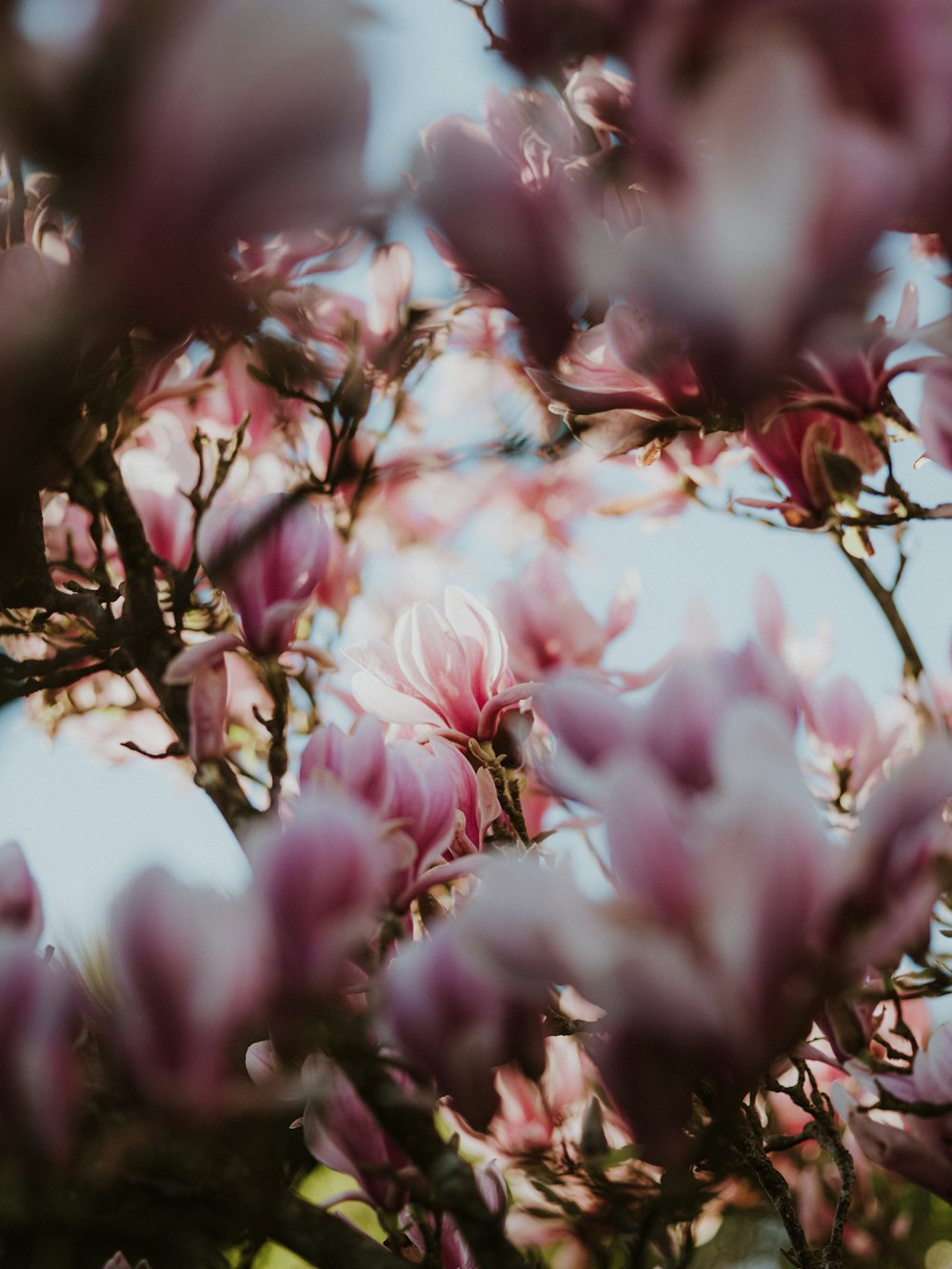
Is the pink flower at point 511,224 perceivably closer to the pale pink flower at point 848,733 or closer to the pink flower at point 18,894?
the pink flower at point 18,894

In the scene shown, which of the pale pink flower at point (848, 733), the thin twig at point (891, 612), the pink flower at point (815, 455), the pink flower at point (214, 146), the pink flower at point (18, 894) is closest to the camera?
the pink flower at point (214, 146)

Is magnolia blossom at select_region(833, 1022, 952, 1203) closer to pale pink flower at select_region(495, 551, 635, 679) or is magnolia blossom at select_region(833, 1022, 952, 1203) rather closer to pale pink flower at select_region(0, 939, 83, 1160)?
pale pink flower at select_region(0, 939, 83, 1160)

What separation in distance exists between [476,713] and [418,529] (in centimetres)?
150

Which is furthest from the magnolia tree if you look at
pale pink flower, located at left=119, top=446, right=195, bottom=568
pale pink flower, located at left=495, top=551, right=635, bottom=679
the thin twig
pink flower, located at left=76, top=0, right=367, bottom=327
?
pale pink flower, located at left=495, top=551, right=635, bottom=679

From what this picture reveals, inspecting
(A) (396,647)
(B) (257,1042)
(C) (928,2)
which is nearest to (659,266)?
(C) (928,2)

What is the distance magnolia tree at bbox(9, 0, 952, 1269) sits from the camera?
1.30 feet

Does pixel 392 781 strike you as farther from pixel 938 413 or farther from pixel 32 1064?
pixel 938 413

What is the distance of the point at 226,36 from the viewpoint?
0.37 metres

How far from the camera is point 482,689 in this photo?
82 cm

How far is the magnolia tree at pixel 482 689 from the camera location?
0.40m

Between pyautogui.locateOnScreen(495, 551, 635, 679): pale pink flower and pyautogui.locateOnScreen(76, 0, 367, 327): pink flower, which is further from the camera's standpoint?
pyautogui.locateOnScreen(495, 551, 635, 679): pale pink flower

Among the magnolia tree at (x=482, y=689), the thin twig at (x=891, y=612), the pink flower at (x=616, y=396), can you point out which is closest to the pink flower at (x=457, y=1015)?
the magnolia tree at (x=482, y=689)

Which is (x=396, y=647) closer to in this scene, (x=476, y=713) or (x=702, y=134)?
(x=476, y=713)

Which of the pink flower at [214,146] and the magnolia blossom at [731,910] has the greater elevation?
the pink flower at [214,146]
